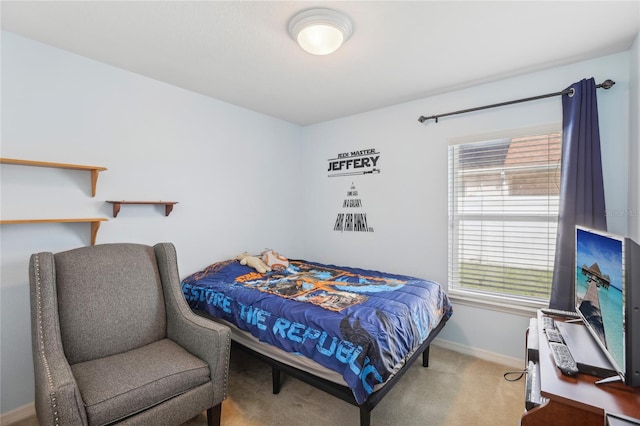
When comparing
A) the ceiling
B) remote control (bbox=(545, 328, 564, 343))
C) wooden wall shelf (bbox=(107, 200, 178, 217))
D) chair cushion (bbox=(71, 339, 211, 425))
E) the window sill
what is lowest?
chair cushion (bbox=(71, 339, 211, 425))

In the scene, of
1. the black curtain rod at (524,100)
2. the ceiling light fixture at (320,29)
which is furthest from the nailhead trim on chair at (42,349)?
the black curtain rod at (524,100)

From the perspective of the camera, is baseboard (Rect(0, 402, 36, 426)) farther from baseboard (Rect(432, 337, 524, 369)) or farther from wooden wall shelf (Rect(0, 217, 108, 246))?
baseboard (Rect(432, 337, 524, 369))

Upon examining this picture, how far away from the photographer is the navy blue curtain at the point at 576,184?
7.11ft

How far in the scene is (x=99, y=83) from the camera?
2340 mm

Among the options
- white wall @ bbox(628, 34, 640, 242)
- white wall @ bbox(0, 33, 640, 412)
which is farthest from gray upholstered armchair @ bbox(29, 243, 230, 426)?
white wall @ bbox(628, 34, 640, 242)

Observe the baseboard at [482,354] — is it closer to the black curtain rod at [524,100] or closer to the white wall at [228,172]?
the white wall at [228,172]

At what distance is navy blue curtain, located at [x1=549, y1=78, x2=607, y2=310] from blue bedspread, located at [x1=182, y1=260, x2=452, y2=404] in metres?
0.88

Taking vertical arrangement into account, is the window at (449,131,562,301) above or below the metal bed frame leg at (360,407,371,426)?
above

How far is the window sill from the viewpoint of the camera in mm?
2541

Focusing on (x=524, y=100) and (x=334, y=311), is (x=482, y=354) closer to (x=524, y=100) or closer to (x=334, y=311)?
(x=334, y=311)

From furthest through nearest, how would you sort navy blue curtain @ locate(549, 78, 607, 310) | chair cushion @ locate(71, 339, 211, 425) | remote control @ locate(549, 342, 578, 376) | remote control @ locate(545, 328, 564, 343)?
navy blue curtain @ locate(549, 78, 607, 310) → remote control @ locate(545, 328, 564, 343) → chair cushion @ locate(71, 339, 211, 425) → remote control @ locate(549, 342, 578, 376)

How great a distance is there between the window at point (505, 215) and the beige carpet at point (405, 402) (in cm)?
79

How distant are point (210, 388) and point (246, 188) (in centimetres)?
215

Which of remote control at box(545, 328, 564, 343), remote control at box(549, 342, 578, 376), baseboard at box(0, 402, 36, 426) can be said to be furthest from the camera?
baseboard at box(0, 402, 36, 426)
